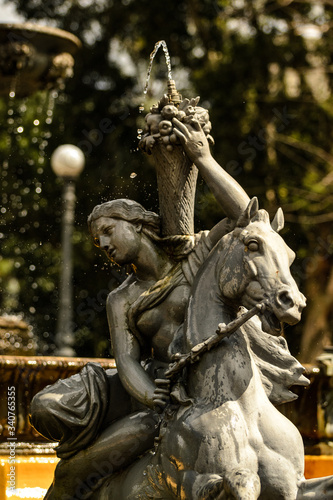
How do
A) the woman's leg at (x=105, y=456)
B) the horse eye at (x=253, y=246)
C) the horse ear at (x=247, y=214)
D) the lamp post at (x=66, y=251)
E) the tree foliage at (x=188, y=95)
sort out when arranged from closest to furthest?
1. the horse eye at (x=253, y=246)
2. the horse ear at (x=247, y=214)
3. the woman's leg at (x=105, y=456)
4. the lamp post at (x=66, y=251)
5. the tree foliage at (x=188, y=95)

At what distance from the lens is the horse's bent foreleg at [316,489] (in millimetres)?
3918

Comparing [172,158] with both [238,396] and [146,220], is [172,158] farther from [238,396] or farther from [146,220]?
[238,396]

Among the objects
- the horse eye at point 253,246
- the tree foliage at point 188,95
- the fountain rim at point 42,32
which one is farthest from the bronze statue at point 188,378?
the tree foliage at point 188,95

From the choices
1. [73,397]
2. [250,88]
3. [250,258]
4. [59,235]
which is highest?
[250,88]

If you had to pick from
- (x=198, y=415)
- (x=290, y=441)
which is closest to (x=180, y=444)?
(x=198, y=415)

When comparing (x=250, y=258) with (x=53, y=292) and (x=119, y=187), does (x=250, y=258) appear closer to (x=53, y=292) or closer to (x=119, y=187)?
(x=119, y=187)

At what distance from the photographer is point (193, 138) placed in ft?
15.1

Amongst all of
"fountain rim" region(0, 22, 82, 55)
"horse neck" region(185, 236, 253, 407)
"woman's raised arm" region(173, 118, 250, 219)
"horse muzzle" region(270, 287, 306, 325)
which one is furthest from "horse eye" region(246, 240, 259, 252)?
"fountain rim" region(0, 22, 82, 55)

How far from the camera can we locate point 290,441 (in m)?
4.06

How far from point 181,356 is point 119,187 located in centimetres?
1503

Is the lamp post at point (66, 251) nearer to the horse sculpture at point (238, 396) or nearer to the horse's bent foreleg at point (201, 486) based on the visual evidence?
the horse sculpture at point (238, 396)

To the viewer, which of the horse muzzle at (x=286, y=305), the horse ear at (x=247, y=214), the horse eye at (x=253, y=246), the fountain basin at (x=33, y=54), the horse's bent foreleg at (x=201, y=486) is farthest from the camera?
the fountain basin at (x=33, y=54)

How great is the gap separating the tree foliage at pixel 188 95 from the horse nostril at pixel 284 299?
14.9 meters

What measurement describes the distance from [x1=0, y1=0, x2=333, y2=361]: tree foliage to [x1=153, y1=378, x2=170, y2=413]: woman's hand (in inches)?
570
